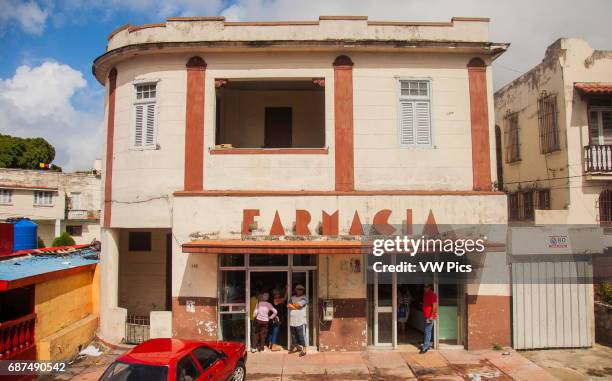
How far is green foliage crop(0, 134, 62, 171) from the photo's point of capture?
148ft

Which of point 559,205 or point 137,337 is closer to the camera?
point 137,337

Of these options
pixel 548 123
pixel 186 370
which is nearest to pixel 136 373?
Answer: pixel 186 370

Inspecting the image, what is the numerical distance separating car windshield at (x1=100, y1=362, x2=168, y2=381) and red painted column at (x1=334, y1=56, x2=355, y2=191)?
639 cm

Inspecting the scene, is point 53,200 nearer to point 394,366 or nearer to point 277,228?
point 277,228

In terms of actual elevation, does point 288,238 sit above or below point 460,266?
above

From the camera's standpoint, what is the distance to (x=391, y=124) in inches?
463

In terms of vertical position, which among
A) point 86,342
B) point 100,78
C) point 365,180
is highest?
point 100,78

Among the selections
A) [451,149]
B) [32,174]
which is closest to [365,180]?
[451,149]

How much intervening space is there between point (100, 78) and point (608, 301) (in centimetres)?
1704

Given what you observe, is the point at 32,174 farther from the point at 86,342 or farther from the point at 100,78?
the point at 86,342

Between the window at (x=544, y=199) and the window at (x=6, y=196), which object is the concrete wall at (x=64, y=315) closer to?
the window at (x=544, y=199)

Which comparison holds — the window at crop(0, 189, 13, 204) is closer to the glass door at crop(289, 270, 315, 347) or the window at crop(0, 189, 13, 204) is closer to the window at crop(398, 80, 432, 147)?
the glass door at crop(289, 270, 315, 347)

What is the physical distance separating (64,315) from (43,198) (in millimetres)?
30503

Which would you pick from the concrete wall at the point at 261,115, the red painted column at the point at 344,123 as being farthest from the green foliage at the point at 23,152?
the red painted column at the point at 344,123
